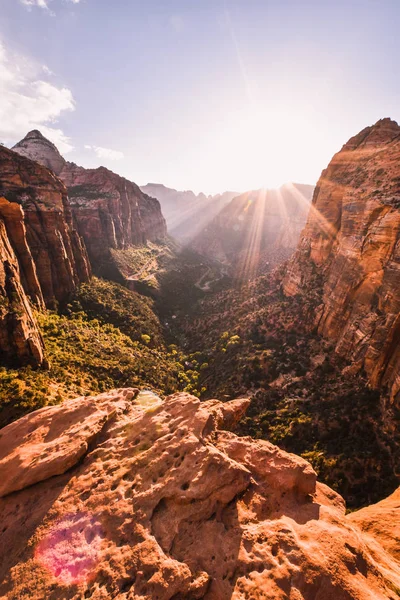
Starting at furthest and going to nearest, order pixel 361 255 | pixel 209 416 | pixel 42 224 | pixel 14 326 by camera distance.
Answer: pixel 42 224, pixel 361 255, pixel 14 326, pixel 209 416

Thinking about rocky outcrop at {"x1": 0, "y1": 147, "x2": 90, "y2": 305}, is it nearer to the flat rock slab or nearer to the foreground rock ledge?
the flat rock slab

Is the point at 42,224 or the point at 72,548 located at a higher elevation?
the point at 42,224

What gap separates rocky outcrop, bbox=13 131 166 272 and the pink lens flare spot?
86.4 m

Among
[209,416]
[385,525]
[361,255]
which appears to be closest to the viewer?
[385,525]

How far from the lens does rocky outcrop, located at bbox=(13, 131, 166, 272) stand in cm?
9738

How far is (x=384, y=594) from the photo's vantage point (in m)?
9.14

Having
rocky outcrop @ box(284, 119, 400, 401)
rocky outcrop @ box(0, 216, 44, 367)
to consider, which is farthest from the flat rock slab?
rocky outcrop @ box(284, 119, 400, 401)

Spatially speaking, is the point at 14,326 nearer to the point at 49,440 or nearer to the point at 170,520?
the point at 49,440

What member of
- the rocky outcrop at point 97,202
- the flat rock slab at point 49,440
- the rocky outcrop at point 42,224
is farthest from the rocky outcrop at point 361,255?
the rocky outcrop at point 97,202

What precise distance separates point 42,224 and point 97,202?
57.2 m

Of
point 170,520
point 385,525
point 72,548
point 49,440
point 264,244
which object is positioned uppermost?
point 264,244

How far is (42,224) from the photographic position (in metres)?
55.5

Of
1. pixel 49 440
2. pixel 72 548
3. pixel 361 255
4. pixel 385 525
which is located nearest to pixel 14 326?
pixel 49 440

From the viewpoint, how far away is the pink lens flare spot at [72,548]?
1032cm
